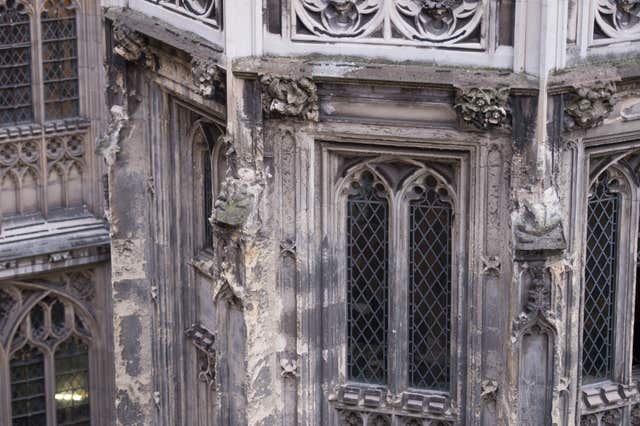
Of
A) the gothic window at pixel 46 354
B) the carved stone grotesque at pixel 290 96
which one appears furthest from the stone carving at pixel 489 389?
the gothic window at pixel 46 354

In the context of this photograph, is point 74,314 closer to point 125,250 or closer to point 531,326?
point 125,250

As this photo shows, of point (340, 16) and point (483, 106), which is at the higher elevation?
point (340, 16)

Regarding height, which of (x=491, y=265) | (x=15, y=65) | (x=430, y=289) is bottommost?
(x=430, y=289)

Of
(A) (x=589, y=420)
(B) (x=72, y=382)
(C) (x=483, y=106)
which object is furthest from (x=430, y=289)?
(B) (x=72, y=382)

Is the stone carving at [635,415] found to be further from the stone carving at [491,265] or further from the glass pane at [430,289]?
the stone carving at [491,265]

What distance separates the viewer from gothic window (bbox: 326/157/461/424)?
734 inches

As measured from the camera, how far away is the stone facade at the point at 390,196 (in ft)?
57.5

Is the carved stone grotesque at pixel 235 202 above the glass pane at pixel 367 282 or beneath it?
above

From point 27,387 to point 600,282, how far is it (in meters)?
8.70

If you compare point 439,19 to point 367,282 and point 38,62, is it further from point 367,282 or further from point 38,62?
point 38,62

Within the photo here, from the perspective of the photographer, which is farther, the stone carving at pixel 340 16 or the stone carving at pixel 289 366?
the stone carving at pixel 289 366

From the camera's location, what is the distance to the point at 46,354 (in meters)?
24.3

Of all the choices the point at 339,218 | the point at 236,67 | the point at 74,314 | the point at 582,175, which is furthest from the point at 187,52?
the point at 74,314

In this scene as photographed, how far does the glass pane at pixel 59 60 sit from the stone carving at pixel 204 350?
411cm
